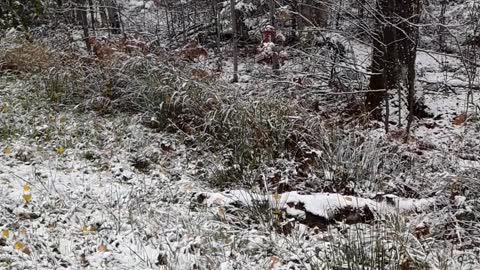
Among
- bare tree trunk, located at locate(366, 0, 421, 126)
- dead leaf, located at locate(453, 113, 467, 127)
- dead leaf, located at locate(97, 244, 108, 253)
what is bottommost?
dead leaf, located at locate(97, 244, 108, 253)

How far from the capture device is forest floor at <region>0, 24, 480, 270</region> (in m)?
3.07

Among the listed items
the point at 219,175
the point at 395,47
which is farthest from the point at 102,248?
the point at 395,47

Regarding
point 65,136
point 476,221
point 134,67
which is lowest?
point 476,221

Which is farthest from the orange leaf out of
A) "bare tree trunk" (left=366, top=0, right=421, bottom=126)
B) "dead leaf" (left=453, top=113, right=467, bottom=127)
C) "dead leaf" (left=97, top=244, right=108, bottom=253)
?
"dead leaf" (left=453, top=113, right=467, bottom=127)

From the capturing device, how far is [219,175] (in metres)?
4.37

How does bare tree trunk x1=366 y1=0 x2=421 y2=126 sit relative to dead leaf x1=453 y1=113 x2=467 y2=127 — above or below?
above

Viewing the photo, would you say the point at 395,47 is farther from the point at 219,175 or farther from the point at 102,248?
the point at 102,248

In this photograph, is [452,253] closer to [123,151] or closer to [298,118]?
[298,118]

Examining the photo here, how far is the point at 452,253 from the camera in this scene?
2.84 m

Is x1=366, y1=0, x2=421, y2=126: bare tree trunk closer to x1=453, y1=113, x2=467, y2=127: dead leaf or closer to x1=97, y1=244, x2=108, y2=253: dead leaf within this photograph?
x1=453, y1=113, x2=467, y2=127: dead leaf

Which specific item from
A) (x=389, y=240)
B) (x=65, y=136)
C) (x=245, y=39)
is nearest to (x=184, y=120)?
(x=65, y=136)

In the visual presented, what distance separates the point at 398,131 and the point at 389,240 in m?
2.81

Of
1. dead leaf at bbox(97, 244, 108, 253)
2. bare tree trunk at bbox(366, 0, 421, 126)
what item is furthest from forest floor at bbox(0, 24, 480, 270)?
bare tree trunk at bbox(366, 0, 421, 126)

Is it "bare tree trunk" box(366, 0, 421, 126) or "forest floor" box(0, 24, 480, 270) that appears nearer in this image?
"forest floor" box(0, 24, 480, 270)
